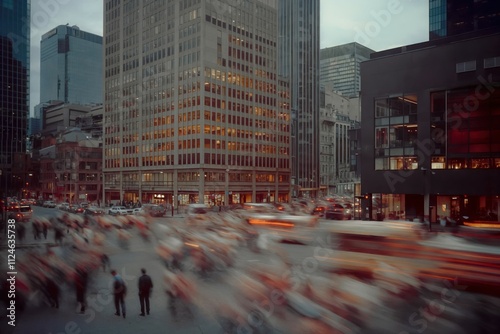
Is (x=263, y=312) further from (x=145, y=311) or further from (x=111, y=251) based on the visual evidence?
(x=111, y=251)

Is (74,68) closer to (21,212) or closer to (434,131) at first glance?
(21,212)

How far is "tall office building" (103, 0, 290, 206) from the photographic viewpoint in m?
72.6

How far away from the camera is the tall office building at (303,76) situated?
409 ft

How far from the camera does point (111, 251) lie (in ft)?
78.1

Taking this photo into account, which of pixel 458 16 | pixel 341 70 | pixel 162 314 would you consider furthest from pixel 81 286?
pixel 341 70

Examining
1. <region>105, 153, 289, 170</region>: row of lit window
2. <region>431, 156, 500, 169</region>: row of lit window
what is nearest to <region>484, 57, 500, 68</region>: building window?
<region>431, 156, 500, 169</region>: row of lit window

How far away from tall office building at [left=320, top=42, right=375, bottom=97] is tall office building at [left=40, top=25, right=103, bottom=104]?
85672 millimetres

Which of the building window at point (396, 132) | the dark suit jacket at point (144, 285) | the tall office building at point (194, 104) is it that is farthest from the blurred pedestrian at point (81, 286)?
the tall office building at point (194, 104)

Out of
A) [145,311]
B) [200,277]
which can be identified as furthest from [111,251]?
[145,311]

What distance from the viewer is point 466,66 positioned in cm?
3919

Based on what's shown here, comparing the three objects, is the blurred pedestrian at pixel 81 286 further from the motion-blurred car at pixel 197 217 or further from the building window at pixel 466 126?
the building window at pixel 466 126

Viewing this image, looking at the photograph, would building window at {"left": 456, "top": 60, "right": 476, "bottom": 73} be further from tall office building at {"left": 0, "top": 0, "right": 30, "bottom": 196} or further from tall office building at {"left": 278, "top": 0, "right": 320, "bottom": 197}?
tall office building at {"left": 278, "top": 0, "right": 320, "bottom": 197}

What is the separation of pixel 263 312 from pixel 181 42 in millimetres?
69899

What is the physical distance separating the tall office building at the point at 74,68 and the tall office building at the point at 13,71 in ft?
286
